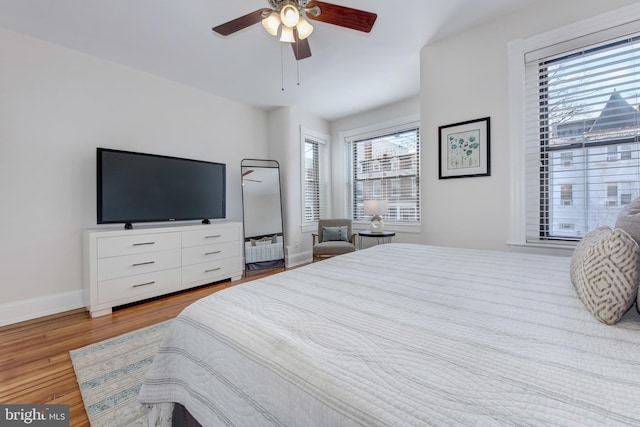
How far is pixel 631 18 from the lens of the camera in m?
1.88

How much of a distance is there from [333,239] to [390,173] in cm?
147

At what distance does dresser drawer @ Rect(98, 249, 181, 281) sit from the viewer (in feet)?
8.15

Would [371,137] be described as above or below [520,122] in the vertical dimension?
above

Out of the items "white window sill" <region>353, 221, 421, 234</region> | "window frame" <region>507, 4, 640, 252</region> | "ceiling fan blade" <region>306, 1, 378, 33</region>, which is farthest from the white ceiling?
"white window sill" <region>353, 221, 421, 234</region>

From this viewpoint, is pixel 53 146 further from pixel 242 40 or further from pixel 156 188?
pixel 242 40

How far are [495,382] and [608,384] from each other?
0.21 metres

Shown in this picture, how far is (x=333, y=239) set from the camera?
4059 mm

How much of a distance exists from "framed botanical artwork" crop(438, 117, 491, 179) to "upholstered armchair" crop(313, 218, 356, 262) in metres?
1.60

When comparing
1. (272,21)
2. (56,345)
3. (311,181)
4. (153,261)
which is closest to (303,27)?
(272,21)

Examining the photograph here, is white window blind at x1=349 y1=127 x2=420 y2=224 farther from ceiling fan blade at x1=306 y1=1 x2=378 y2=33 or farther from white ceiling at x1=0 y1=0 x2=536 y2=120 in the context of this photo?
ceiling fan blade at x1=306 y1=1 x2=378 y2=33

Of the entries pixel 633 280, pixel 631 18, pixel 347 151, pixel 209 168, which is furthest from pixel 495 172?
pixel 209 168

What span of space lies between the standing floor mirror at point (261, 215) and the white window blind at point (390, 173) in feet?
4.75

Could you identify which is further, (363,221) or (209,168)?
(363,221)

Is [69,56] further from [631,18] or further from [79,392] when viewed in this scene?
[631,18]
